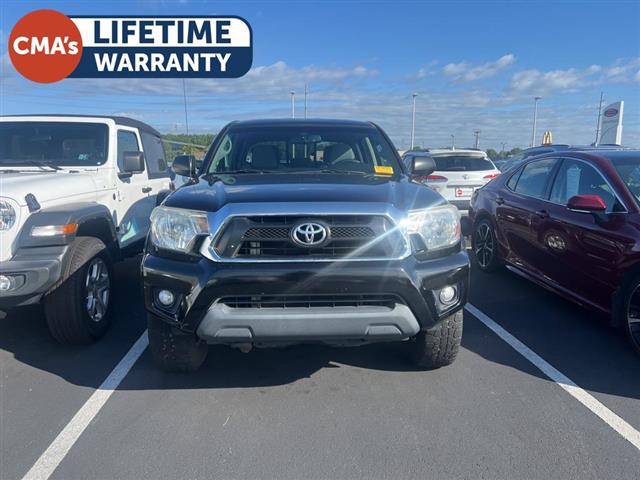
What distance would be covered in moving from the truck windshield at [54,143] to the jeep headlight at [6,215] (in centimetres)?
151

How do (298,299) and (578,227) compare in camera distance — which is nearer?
(298,299)

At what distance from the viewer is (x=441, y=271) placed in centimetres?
288

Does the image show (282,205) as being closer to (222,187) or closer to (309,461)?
(222,187)

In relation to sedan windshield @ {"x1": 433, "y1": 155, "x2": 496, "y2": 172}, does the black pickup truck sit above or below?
below

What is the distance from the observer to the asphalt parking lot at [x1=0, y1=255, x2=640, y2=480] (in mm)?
2520

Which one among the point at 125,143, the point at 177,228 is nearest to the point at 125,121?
the point at 125,143

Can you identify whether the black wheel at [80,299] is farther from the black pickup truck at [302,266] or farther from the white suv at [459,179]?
the white suv at [459,179]

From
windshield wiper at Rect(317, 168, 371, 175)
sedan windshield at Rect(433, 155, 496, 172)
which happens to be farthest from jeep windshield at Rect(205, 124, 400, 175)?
sedan windshield at Rect(433, 155, 496, 172)

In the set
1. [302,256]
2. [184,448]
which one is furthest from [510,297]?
[184,448]

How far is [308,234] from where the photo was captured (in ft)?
9.16

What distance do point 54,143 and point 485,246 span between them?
17.4 feet

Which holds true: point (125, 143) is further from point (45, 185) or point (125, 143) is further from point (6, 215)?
point (6, 215)

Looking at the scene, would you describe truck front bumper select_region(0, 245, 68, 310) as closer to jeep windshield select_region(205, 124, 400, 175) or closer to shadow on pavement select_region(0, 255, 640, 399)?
shadow on pavement select_region(0, 255, 640, 399)

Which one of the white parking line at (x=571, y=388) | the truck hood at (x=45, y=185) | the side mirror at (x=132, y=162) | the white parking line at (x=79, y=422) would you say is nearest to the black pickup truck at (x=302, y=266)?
the white parking line at (x=79, y=422)
